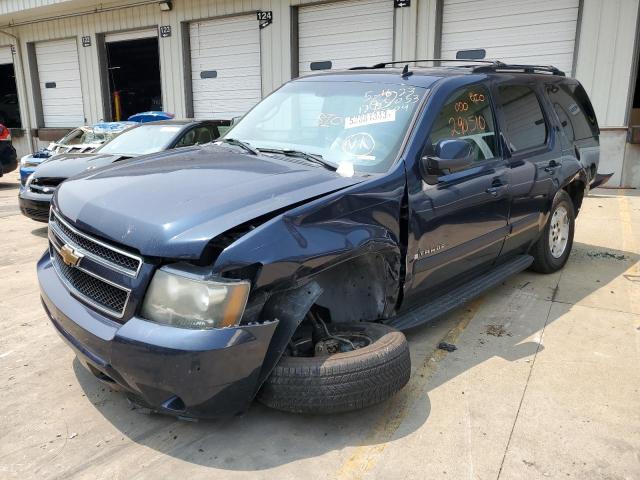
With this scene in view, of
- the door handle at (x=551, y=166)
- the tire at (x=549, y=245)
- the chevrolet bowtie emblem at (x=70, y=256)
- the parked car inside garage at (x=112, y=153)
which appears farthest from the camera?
the parked car inside garage at (x=112, y=153)

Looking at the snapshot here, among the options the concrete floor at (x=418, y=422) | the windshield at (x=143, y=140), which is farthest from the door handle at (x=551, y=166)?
the windshield at (x=143, y=140)

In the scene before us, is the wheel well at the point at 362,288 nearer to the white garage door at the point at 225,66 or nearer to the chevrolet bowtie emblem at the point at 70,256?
the chevrolet bowtie emblem at the point at 70,256

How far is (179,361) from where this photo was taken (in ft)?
7.72

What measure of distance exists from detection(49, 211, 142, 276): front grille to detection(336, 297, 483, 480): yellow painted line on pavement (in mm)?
1355

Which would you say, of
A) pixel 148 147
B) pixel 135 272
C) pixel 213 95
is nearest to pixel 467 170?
pixel 135 272

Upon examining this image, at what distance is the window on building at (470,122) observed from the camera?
12.0 feet

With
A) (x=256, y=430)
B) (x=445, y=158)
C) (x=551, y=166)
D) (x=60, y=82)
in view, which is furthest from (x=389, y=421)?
(x=60, y=82)

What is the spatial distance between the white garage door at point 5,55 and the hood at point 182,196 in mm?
19860

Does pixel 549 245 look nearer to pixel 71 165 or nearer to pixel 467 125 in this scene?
pixel 467 125

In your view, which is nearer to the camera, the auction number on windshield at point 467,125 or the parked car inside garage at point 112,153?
the auction number on windshield at point 467,125

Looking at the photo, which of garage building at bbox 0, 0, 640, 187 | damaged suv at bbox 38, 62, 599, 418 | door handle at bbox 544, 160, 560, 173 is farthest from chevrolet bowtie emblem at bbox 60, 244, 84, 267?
garage building at bbox 0, 0, 640, 187

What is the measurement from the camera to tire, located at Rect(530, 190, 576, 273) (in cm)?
515

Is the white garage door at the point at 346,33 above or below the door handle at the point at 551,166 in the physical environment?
above

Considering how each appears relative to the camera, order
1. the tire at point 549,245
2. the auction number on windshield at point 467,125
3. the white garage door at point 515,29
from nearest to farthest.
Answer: the auction number on windshield at point 467,125 → the tire at point 549,245 → the white garage door at point 515,29
